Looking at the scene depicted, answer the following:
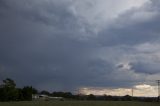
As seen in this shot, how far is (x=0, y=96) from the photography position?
164875 millimetres

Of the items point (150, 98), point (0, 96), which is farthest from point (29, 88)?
point (150, 98)

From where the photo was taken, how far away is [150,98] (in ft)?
568

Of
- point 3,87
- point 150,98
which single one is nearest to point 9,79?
point 3,87

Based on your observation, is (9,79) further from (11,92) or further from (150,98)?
(150,98)

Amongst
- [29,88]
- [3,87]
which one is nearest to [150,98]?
[29,88]

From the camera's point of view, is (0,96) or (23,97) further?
(23,97)

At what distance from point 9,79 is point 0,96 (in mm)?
12017

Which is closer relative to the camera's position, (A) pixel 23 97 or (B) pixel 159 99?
(B) pixel 159 99

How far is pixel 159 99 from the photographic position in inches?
5930

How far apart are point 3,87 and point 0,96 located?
312 inches

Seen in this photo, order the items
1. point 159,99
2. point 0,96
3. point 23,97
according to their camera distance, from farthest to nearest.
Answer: point 23,97, point 0,96, point 159,99

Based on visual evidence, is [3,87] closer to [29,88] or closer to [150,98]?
[29,88]

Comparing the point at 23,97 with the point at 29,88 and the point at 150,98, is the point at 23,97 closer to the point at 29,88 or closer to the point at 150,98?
the point at 29,88

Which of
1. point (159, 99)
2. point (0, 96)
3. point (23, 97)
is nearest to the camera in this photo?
point (159, 99)
